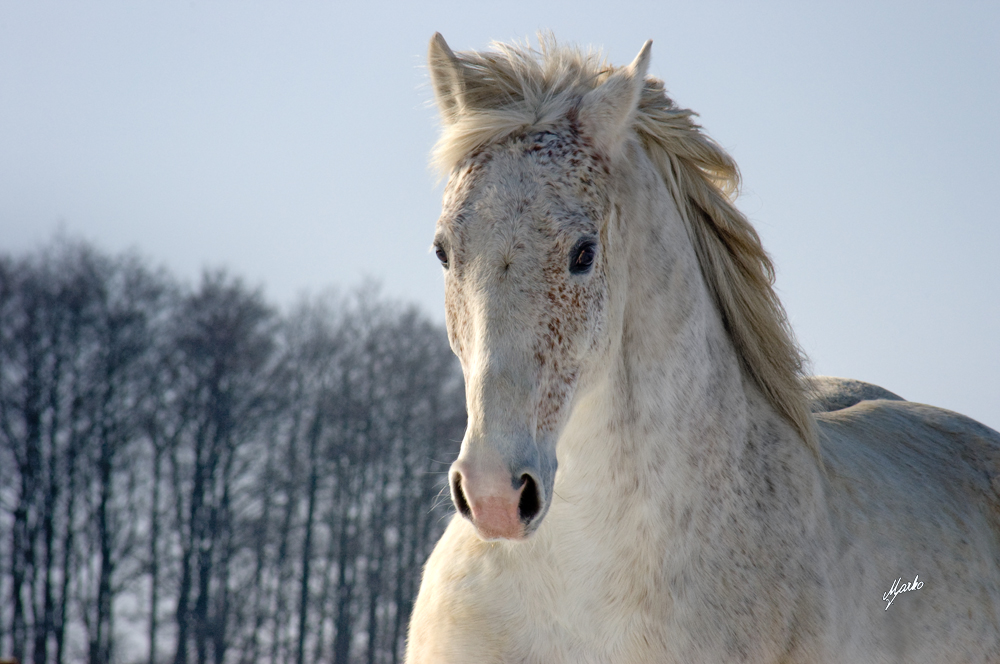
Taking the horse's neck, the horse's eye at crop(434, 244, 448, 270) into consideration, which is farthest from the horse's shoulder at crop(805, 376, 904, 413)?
the horse's eye at crop(434, 244, 448, 270)

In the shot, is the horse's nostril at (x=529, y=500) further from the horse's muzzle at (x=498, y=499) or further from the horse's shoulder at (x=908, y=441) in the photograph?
the horse's shoulder at (x=908, y=441)

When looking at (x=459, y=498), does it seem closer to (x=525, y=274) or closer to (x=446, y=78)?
(x=525, y=274)

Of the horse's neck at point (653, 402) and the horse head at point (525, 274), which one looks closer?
the horse head at point (525, 274)

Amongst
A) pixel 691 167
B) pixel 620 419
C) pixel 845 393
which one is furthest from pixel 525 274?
pixel 845 393

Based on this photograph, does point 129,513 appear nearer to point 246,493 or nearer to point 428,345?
point 246,493

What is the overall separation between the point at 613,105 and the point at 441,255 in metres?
0.76

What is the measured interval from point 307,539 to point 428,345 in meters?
8.75

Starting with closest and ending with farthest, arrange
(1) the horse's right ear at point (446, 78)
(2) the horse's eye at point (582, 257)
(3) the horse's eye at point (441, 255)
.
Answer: (2) the horse's eye at point (582, 257) < (3) the horse's eye at point (441, 255) < (1) the horse's right ear at point (446, 78)

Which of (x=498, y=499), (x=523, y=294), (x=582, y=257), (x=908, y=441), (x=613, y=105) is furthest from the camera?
(x=908, y=441)

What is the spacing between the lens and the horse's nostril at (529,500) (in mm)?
2273

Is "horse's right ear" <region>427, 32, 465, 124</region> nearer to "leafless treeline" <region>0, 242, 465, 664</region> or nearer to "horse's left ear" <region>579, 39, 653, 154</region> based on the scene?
"horse's left ear" <region>579, 39, 653, 154</region>
